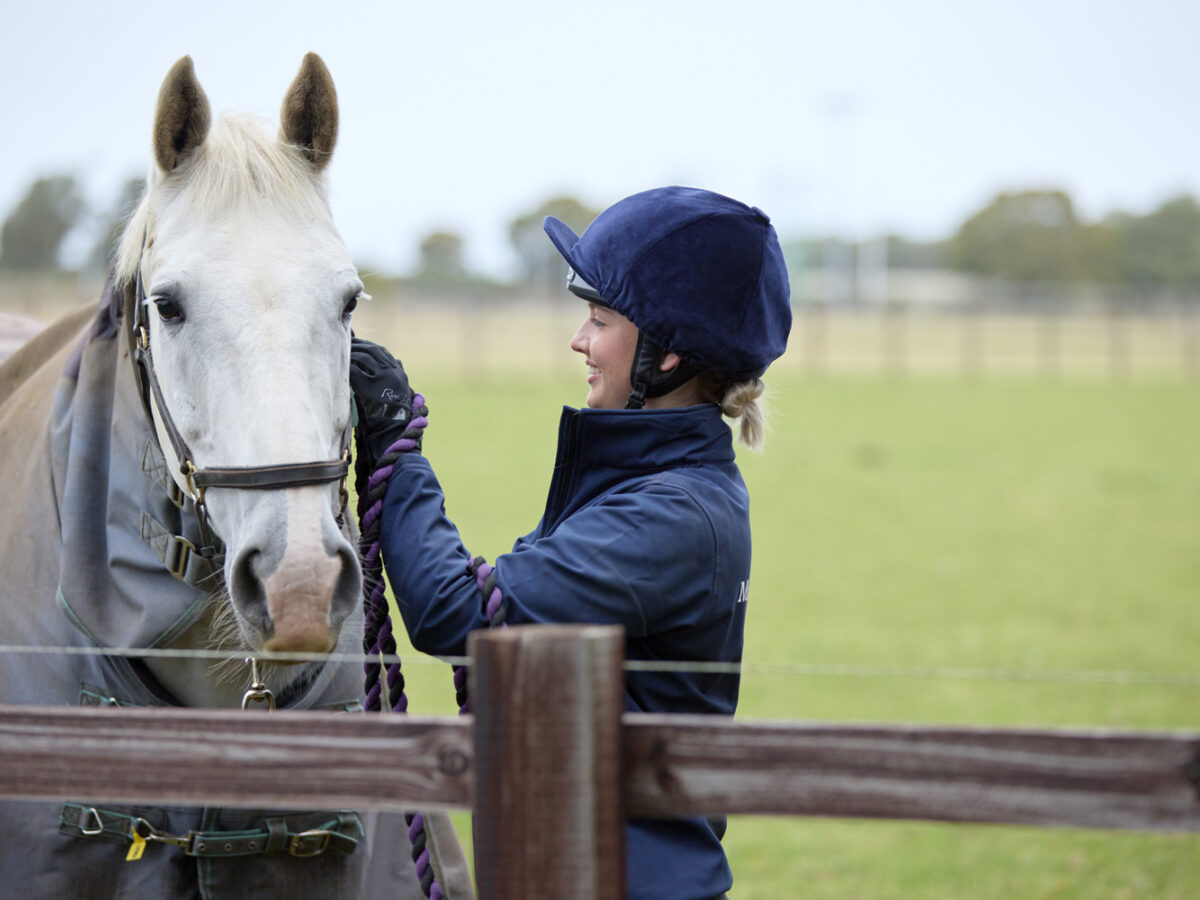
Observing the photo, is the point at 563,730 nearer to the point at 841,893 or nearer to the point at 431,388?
the point at 841,893

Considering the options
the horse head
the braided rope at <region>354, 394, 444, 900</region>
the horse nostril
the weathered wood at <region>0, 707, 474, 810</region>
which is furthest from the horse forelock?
the weathered wood at <region>0, 707, 474, 810</region>

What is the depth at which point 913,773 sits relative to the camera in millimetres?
1308

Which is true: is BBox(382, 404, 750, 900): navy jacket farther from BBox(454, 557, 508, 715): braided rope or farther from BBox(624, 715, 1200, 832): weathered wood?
BBox(624, 715, 1200, 832): weathered wood

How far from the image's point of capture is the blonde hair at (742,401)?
6.75 ft

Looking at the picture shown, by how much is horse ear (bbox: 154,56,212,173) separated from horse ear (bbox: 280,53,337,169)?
6.2 inches

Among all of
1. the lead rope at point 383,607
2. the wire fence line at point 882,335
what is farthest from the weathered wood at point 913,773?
the wire fence line at point 882,335

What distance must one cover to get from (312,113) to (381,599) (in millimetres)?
994

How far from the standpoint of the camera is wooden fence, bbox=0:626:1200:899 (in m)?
1.29

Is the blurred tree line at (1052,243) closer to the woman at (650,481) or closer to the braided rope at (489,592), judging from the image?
the woman at (650,481)

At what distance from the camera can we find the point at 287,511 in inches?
67.9

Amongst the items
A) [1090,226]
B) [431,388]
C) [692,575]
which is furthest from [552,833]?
[1090,226]

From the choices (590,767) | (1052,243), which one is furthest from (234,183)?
(1052,243)

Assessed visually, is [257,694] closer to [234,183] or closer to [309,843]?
[309,843]

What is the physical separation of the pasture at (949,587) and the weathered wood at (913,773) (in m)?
0.29
